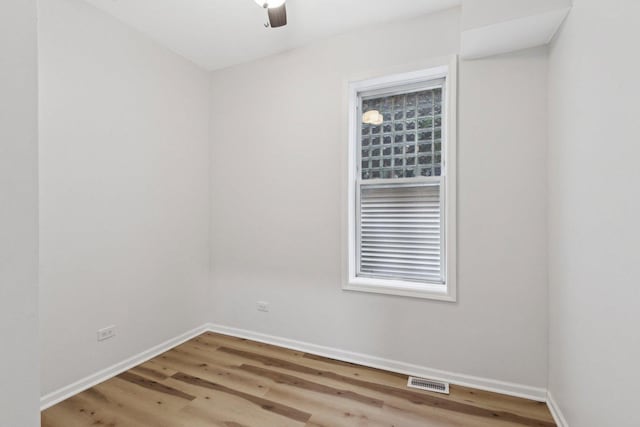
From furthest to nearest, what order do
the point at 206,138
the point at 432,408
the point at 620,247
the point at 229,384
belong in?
the point at 206,138 → the point at 229,384 → the point at 432,408 → the point at 620,247

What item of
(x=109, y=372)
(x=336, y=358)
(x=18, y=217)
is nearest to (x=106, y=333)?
(x=109, y=372)

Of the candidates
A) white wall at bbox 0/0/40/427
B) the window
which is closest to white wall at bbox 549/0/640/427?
the window

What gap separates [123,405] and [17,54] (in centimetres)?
221

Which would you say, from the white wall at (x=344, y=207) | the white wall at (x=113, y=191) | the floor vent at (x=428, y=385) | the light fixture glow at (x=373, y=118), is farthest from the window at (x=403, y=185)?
the white wall at (x=113, y=191)

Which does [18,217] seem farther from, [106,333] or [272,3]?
[106,333]

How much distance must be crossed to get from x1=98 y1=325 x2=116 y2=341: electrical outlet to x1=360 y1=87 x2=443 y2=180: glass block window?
2467 millimetres

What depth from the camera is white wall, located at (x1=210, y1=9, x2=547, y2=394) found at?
2.04 metres

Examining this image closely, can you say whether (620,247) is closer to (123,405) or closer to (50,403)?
(123,405)

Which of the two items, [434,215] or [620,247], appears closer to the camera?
[620,247]

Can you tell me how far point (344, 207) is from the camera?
2.59 meters

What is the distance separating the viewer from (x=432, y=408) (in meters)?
1.94

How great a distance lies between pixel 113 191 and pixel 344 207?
6.27ft

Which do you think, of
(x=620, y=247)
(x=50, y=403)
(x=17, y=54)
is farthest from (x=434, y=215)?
(x=50, y=403)

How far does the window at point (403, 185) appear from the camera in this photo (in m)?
2.36
